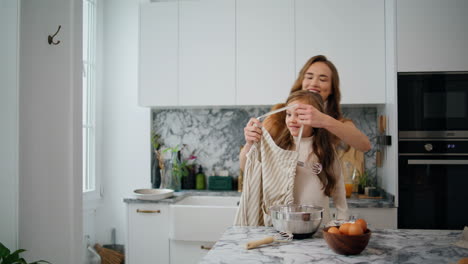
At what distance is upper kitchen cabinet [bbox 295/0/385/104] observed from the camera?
2982 mm

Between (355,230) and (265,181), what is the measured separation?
574 millimetres

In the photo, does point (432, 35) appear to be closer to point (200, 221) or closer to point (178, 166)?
point (200, 221)

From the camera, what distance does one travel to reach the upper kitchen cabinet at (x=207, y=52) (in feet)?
10.4

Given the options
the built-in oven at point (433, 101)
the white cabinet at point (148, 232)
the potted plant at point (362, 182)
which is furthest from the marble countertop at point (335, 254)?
the potted plant at point (362, 182)

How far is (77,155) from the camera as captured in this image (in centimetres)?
201

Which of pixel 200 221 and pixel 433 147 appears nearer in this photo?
pixel 433 147

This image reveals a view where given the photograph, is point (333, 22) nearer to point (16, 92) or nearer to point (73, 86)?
point (73, 86)

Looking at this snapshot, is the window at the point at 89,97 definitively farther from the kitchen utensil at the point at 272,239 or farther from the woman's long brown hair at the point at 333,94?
the kitchen utensil at the point at 272,239

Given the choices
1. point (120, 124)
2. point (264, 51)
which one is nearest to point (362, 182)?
point (264, 51)

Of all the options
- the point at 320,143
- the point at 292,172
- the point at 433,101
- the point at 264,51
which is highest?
the point at 264,51

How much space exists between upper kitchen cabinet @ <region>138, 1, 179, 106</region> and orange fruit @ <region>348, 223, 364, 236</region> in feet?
7.43

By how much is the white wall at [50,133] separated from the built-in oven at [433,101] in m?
2.28

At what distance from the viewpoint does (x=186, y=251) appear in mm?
2902

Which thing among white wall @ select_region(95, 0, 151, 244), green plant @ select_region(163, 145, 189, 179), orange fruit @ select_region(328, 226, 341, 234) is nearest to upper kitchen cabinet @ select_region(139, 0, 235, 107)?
white wall @ select_region(95, 0, 151, 244)
